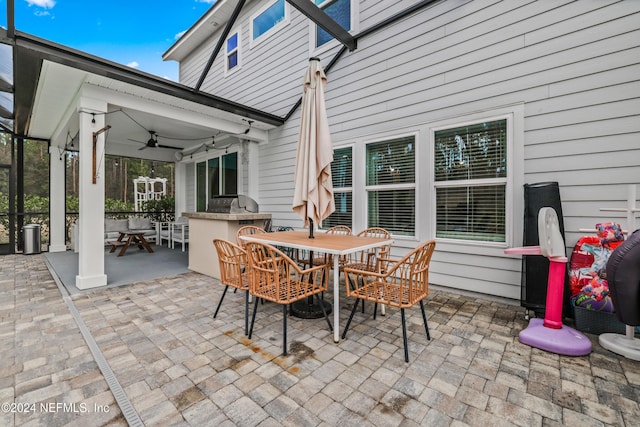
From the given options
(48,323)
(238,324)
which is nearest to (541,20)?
(238,324)

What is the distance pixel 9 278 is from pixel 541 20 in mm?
7945

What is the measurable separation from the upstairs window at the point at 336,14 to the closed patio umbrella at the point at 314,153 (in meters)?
2.61

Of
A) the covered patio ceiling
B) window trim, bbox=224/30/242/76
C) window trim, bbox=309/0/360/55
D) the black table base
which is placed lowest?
the black table base

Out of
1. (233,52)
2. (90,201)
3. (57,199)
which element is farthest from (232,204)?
(57,199)

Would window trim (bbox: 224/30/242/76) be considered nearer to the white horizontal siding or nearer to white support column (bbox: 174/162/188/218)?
white support column (bbox: 174/162/188/218)

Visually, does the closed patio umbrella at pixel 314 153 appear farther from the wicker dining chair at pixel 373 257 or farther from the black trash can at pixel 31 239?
the black trash can at pixel 31 239

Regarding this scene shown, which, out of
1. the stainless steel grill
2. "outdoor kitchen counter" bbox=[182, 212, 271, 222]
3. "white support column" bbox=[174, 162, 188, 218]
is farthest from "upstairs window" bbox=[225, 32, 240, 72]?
"outdoor kitchen counter" bbox=[182, 212, 271, 222]

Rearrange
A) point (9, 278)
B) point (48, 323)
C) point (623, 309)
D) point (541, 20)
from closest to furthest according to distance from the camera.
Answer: point (623, 309) → point (48, 323) → point (541, 20) → point (9, 278)

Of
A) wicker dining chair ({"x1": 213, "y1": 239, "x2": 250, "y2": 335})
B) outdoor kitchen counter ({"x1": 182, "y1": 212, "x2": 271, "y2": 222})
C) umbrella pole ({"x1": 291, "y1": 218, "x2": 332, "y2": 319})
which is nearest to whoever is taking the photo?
wicker dining chair ({"x1": 213, "y1": 239, "x2": 250, "y2": 335})

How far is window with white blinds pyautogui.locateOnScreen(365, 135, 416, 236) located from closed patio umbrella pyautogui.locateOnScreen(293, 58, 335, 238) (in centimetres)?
149

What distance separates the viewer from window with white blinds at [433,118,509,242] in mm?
3338

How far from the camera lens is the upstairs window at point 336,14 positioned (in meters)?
4.89

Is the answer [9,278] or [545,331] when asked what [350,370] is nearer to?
[545,331]

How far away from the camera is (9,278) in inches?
172
